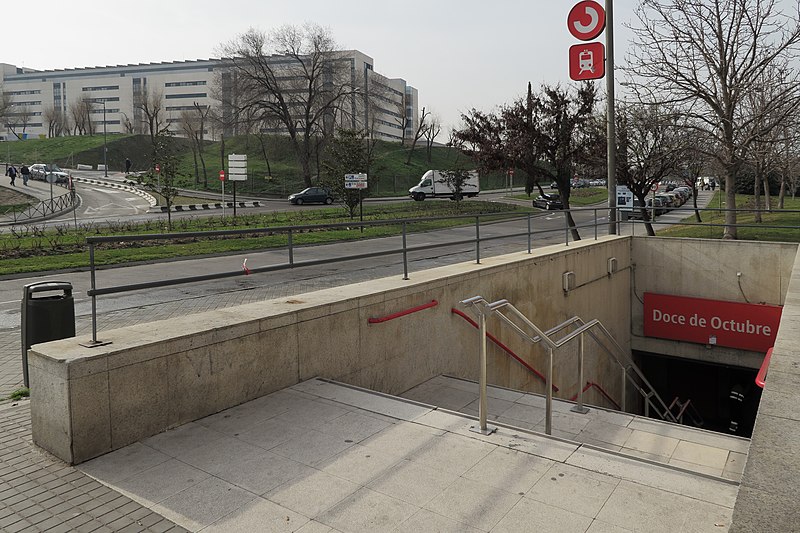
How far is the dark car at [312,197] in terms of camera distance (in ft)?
161

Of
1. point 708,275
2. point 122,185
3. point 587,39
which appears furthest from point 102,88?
point 708,275

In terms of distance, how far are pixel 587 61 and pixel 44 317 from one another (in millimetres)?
15201

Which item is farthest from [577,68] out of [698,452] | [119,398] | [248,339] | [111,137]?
[111,137]

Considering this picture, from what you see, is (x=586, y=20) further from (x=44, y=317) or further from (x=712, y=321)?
(x=44, y=317)

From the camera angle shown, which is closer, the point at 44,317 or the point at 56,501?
Result: the point at 56,501

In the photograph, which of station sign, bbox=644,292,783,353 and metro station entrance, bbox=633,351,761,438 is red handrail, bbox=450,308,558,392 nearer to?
station sign, bbox=644,292,783,353

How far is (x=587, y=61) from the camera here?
17.1 metres

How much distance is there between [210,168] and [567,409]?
241 feet

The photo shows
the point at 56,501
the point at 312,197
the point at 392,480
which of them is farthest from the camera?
the point at 312,197

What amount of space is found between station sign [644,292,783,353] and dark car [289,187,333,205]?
3446 cm

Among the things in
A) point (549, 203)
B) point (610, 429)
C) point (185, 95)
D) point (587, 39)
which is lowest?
point (610, 429)

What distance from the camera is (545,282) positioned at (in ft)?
40.6

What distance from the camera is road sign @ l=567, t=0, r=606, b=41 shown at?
16.7 m

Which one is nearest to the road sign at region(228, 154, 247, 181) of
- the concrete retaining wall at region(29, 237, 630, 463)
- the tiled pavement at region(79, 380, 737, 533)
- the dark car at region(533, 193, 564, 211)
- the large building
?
the dark car at region(533, 193, 564, 211)
